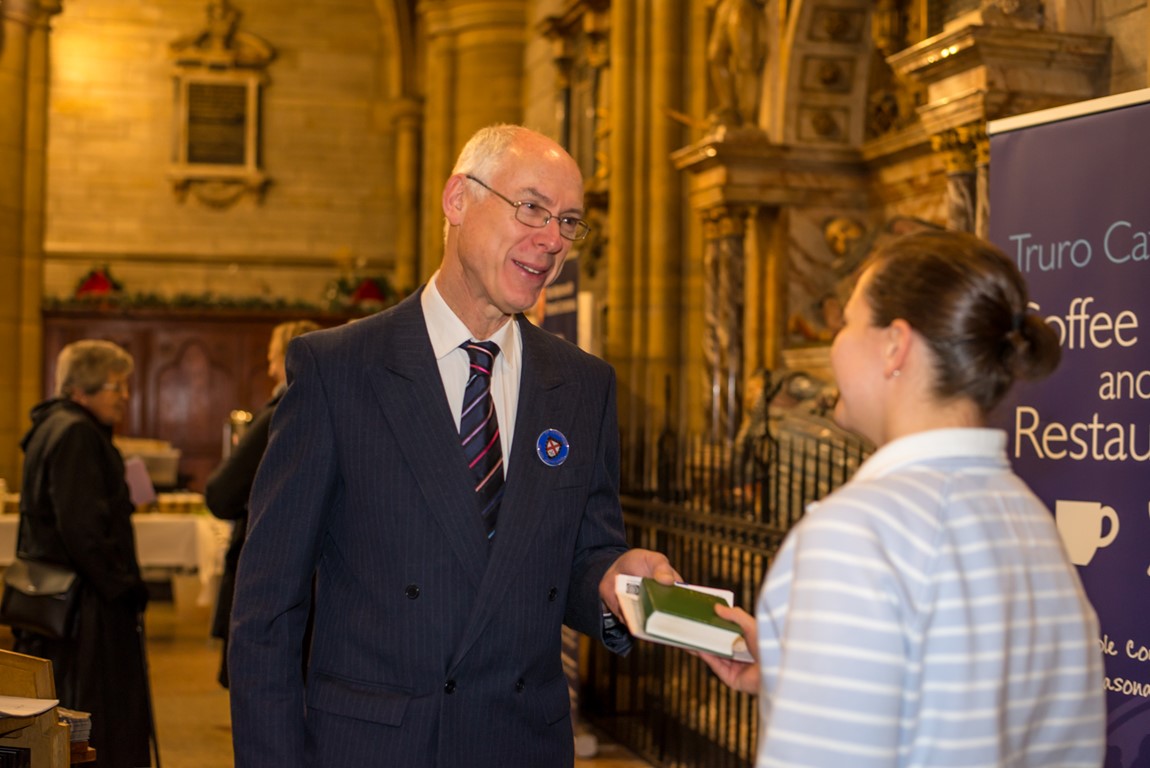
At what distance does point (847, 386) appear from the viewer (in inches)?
66.3

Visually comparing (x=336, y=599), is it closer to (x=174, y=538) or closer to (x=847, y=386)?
(x=847, y=386)

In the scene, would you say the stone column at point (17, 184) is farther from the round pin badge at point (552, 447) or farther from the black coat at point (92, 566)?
the round pin badge at point (552, 447)

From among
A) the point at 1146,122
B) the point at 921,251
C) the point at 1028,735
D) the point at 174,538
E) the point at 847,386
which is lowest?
the point at 174,538

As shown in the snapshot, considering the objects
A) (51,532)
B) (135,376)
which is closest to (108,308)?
(135,376)

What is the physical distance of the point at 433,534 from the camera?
2.35m

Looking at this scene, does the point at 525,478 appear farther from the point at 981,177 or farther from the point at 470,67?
the point at 470,67

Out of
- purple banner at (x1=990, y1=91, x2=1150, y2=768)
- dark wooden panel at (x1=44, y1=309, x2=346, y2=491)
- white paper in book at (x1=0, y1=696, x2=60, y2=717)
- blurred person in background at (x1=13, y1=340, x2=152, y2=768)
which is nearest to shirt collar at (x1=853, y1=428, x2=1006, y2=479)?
white paper in book at (x1=0, y1=696, x2=60, y2=717)

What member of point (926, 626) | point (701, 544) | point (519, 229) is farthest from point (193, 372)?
point (926, 626)

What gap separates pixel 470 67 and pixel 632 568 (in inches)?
542

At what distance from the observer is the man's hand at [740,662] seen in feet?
5.99

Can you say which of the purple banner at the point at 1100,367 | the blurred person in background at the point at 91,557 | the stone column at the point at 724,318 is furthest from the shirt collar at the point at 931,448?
the stone column at the point at 724,318

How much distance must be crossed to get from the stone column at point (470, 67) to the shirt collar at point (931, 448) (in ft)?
44.8

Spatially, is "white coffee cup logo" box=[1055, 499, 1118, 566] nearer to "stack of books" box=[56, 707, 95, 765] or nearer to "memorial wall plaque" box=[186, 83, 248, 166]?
"stack of books" box=[56, 707, 95, 765]

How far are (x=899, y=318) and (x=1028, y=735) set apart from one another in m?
0.51
